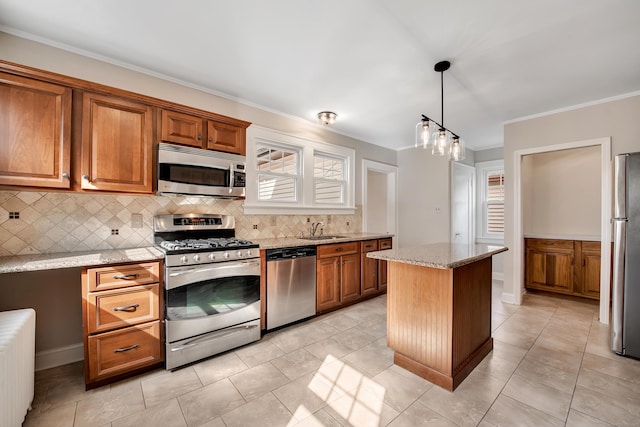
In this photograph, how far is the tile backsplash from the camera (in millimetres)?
2074

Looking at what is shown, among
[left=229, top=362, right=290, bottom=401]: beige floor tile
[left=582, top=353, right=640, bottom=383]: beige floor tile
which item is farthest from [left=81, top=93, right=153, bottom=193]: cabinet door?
[left=582, top=353, right=640, bottom=383]: beige floor tile

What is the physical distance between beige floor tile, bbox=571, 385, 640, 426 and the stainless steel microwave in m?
3.17

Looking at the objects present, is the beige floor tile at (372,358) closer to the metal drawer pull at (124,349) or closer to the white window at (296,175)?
the metal drawer pull at (124,349)

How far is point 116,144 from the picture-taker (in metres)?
2.21

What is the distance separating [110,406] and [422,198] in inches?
195

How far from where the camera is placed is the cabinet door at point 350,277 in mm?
3551

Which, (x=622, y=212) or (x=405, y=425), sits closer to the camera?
(x=405, y=425)

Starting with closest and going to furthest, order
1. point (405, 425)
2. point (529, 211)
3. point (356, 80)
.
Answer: point (405, 425) < point (356, 80) < point (529, 211)

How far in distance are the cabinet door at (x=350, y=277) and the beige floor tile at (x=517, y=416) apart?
Answer: 1.99 metres

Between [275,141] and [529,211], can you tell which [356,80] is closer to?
[275,141]

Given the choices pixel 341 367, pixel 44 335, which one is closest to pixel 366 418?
pixel 341 367

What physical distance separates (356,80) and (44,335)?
3.52m

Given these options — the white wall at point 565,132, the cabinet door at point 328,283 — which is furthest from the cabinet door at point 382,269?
the white wall at point 565,132

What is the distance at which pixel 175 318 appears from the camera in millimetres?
2193
